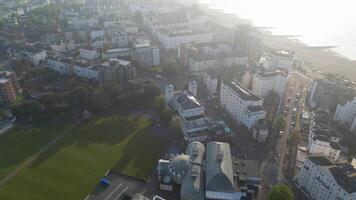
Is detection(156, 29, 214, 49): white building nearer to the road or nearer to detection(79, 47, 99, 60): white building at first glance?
detection(79, 47, 99, 60): white building

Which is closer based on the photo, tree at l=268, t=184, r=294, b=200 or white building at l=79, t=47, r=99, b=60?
tree at l=268, t=184, r=294, b=200

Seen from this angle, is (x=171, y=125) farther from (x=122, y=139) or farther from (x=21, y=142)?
(x=21, y=142)

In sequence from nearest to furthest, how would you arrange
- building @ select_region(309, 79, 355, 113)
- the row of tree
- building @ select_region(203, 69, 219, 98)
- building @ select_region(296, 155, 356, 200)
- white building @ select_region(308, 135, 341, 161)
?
building @ select_region(296, 155, 356, 200) → white building @ select_region(308, 135, 341, 161) → the row of tree → building @ select_region(309, 79, 355, 113) → building @ select_region(203, 69, 219, 98)

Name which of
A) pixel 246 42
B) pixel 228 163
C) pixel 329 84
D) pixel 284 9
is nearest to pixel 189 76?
pixel 246 42

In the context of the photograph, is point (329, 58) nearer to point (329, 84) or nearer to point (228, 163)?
point (329, 84)

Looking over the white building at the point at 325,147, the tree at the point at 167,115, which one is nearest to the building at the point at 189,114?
the tree at the point at 167,115

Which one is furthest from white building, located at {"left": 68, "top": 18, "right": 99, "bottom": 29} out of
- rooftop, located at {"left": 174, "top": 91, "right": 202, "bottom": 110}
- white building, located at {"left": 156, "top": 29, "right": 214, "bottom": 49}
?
rooftop, located at {"left": 174, "top": 91, "right": 202, "bottom": 110}

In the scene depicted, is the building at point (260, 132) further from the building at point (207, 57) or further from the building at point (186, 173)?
the building at point (207, 57)
